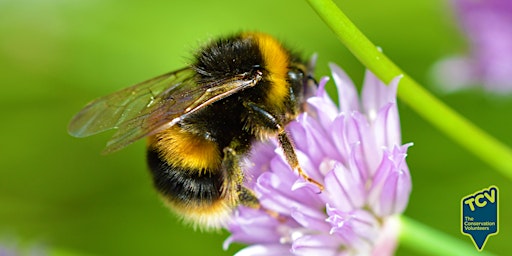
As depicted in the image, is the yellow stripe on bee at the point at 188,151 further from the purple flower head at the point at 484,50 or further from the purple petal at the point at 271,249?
the purple flower head at the point at 484,50

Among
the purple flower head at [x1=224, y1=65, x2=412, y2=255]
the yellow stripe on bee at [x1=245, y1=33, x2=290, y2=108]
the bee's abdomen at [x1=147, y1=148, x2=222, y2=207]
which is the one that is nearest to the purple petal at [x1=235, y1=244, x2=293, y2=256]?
the purple flower head at [x1=224, y1=65, x2=412, y2=255]

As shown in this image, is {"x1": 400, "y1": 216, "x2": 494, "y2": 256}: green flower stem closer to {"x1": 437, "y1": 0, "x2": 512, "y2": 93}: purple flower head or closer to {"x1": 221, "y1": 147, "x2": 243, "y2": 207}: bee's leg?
{"x1": 221, "y1": 147, "x2": 243, "y2": 207}: bee's leg

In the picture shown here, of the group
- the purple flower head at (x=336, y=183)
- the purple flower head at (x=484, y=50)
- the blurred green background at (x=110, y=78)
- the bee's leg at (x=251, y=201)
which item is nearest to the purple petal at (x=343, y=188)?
the purple flower head at (x=336, y=183)

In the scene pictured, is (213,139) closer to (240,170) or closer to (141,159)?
(240,170)

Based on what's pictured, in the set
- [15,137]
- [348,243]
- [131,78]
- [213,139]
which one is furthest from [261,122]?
[15,137]

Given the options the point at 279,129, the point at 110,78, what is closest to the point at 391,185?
the point at 279,129

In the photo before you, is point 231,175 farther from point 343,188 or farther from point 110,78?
point 110,78
